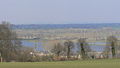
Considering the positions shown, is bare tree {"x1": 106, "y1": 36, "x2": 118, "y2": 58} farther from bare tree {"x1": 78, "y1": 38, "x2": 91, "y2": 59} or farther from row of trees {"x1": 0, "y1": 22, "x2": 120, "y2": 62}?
bare tree {"x1": 78, "y1": 38, "x2": 91, "y2": 59}

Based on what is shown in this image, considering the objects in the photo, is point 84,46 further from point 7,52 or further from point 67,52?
point 7,52

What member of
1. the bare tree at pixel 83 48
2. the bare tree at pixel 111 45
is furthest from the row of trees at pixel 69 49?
the bare tree at pixel 111 45

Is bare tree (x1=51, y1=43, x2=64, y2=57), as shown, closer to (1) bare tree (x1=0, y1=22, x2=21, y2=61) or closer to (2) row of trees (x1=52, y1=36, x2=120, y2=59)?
(2) row of trees (x1=52, y1=36, x2=120, y2=59)

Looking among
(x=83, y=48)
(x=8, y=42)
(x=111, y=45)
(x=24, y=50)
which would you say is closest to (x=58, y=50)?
(x=83, y=48)

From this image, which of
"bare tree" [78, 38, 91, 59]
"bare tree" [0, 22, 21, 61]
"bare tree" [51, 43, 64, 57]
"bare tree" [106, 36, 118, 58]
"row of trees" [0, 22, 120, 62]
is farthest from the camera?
"bare tree" [106, 36, 118, 58]

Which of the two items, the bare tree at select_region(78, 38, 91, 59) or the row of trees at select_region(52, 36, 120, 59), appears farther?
the row of trees at select_region(52, 36, 120, 59)

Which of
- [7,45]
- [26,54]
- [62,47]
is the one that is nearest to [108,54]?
[62,47]

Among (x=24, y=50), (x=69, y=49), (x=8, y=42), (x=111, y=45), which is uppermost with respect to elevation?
(x=8, y=42)

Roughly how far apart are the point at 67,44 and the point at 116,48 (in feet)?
14.4

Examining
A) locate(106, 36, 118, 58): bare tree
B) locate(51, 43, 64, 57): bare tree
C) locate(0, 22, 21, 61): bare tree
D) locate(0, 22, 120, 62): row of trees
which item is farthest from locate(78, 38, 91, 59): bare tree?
locate(0, 22, 21, 61): bare tree

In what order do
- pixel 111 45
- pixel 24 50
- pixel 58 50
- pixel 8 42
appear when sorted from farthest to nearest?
pixel 8 42, pixel 24 50, pixel 111 45, pixel 58 50

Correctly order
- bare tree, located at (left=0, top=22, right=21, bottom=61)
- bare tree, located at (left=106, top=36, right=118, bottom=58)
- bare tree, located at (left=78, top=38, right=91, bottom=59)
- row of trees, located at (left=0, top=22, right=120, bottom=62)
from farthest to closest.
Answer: bare tree, located at (left=106, top=36, right=118, bottom=58) < bare tree, located at (left=0, top=22, right=21, bottom=61) < bare tree, located at (left=78, top=38, right=91, bottom=59) < row of trees, located at (left=0, top=22, right=120, bottom=62)

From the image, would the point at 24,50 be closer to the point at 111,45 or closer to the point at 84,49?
the point at 84,49

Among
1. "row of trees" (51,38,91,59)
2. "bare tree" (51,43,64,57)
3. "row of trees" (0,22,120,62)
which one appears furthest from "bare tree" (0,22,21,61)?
"row of trees" (51,38,91,59)
